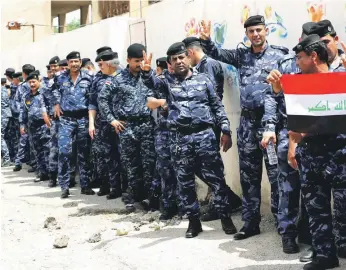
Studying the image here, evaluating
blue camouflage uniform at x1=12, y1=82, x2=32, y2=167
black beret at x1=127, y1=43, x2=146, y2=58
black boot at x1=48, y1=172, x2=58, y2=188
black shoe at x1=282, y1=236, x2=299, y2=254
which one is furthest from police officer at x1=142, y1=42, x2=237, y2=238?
blue camouflage uniform at x1=12, y1=82, x2=32, y2=167

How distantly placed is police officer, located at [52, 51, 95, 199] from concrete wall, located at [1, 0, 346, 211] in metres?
1.21

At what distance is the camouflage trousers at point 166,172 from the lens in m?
6.22

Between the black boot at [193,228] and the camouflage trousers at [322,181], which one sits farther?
the black boot at [193,228]

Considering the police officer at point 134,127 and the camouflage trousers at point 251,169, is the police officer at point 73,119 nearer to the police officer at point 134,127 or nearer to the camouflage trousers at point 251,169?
the police officer at point 134,127

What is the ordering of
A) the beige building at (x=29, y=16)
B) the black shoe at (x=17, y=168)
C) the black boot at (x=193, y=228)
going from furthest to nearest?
the beige building at (x=29, y=16) → the black shoe at (x=17, y=168) → the black boot at (x=193, y=228)

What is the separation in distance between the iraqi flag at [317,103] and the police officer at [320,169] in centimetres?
8

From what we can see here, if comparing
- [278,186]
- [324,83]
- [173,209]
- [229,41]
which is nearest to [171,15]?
[229,41]

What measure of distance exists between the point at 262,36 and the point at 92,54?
6.47 meters

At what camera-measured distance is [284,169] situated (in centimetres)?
465

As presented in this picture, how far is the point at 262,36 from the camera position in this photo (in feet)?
16.7

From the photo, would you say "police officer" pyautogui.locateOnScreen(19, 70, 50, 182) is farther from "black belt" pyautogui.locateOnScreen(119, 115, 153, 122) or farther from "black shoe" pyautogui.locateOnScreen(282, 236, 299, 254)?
"black shoe" pyautogui.locateOnScreen(282, 236, 299, 254)

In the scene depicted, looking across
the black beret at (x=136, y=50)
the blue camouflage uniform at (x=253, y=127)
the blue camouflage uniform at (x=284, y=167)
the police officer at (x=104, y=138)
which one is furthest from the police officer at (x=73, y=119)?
the blue camouflage uniform at (x=284, y=167)

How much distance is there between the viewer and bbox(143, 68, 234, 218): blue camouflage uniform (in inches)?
206

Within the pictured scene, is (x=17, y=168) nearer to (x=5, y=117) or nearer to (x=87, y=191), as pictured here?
(x=5, y=117)
